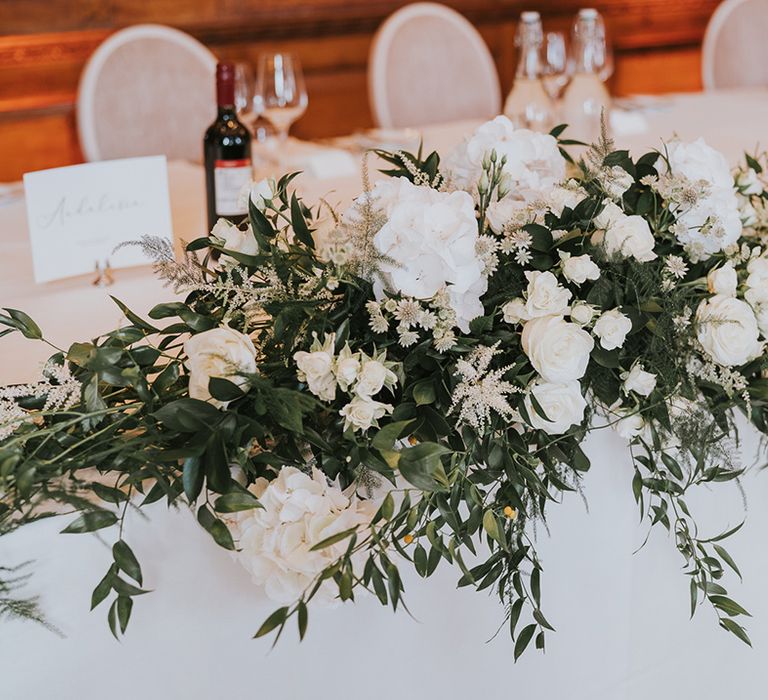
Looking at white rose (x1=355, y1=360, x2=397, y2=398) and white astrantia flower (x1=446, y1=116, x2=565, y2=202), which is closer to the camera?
white rose (x1=355, y1=360, x2=397, y2=398)

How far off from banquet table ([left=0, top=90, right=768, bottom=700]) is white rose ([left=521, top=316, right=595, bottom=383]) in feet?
0.66

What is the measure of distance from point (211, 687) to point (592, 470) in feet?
1.44

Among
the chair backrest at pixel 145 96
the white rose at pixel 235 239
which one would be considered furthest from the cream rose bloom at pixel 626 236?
the chair backrest at pixel 145 96

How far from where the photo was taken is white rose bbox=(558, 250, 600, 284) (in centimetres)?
94

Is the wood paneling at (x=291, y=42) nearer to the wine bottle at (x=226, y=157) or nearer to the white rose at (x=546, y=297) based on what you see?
the wine bottle at (x=226, y=157)

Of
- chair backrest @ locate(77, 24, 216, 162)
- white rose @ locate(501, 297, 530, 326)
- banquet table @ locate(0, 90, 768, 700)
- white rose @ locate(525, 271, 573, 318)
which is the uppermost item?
white rose @ locate(525, 271, 573, 318)

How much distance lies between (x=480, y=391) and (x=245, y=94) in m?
1.30

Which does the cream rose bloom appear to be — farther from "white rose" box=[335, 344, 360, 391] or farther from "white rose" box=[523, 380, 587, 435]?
"white rose" box=[335, 344, 360, 391]

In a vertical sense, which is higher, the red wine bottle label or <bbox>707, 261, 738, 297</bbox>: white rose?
<bbox>707, 261, 738, 297</bbox>: white rose

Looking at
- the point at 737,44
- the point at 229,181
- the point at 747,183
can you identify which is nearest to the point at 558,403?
the point at 747,183

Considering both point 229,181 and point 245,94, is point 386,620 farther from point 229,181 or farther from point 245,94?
point 245,94

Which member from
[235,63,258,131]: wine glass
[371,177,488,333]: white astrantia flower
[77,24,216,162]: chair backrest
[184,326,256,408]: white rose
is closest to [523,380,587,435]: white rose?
[371,177,488,333]: white astrantia flower

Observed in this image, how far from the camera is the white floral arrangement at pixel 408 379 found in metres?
0.85

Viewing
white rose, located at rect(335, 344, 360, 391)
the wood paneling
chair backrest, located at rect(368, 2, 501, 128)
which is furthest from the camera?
the wood paneling
